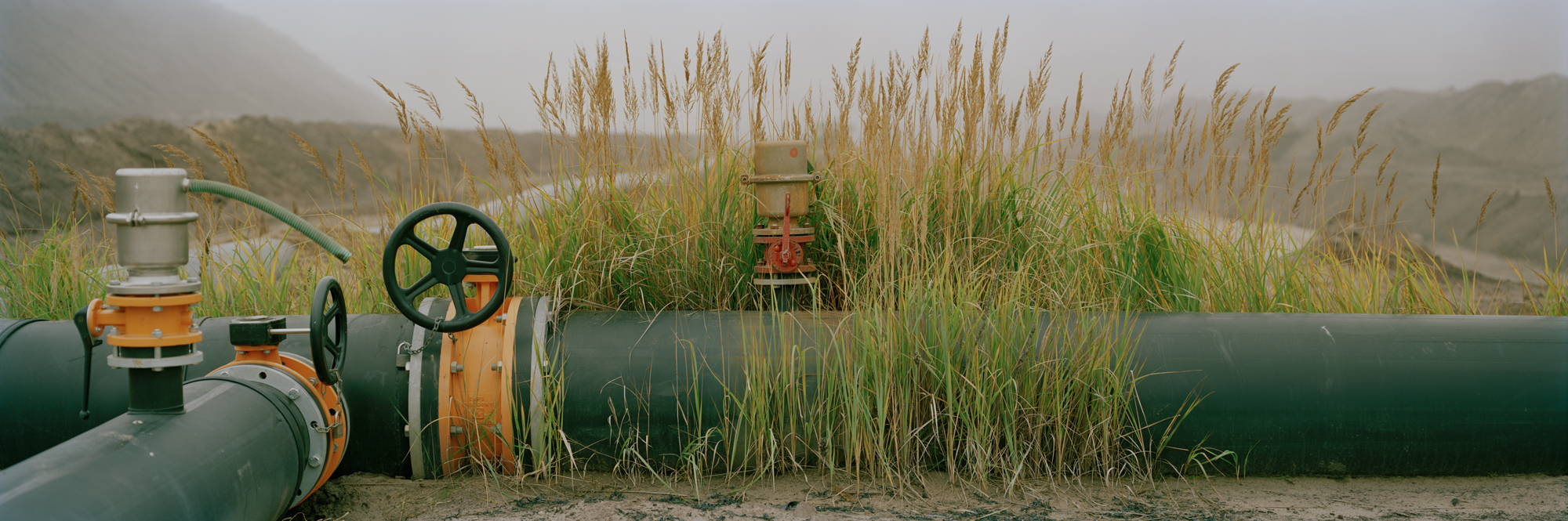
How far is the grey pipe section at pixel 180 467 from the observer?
1.10 metres

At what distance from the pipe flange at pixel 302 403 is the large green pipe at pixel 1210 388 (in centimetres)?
25

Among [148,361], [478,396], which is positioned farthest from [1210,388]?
[148,361]

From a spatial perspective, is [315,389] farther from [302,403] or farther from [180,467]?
[180,467]

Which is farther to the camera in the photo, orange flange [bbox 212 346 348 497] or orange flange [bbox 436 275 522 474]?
orange flange [bbox 436 275 522 474]

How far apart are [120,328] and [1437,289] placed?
12.1ft

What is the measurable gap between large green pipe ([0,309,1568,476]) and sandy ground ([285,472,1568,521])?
64 millimetres

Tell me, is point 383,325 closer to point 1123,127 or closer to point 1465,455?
point 1123,127

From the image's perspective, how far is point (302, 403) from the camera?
1703 mm

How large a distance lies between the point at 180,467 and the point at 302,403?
42 cm

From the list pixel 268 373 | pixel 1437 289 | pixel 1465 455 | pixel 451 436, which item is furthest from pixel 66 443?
pixel 1437 289

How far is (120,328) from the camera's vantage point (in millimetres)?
1439

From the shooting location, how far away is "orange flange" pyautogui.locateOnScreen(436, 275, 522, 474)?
1916 millimetres

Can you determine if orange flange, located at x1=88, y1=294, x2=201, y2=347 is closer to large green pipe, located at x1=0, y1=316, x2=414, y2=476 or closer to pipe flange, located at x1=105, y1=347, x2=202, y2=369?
pipe flange, located at x1=105, y1=347, x2=202, y2=369

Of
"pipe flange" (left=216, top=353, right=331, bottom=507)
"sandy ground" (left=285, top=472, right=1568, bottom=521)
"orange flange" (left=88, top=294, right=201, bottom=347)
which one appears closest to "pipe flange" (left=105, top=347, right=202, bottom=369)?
"orange flange" (left=88, top=294, right=201, bottom=347)
